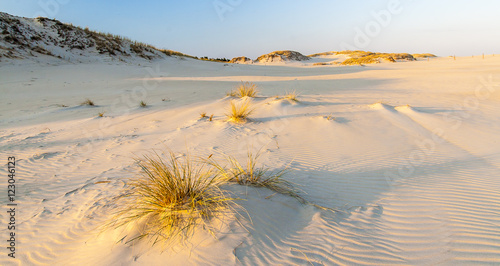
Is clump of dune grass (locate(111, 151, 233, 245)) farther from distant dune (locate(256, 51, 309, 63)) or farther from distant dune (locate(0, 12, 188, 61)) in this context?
distant dune (locate(256, 51, 309, 63))

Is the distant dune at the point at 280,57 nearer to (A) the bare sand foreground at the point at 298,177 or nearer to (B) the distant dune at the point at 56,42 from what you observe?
(B) the distant dune at the point at 56,42

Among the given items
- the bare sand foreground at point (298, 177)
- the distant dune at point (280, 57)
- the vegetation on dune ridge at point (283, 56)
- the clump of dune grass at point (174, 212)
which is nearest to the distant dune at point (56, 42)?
the bare sand foreground at point (298, 177)

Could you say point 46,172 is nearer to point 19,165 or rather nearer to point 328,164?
point 19,165

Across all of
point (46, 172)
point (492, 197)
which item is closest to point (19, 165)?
point (46, 172)

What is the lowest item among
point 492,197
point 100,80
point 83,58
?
point 492,197

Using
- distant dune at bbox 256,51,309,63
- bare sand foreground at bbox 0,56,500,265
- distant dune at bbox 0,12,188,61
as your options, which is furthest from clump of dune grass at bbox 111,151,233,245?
distant dune at bbox 256,51,309,63

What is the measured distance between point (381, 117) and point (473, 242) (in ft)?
13.3

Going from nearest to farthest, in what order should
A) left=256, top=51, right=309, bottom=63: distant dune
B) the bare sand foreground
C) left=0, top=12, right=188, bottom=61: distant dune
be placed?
the bare sand foreground < left=0, top=12, right=188, bottom=61: distant dune < left=256, top=51, right=309, bottom=63: distant dune

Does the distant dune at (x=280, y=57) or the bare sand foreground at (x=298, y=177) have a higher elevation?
the distant dune at (x=280, y=57)

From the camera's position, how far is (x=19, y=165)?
3561mm

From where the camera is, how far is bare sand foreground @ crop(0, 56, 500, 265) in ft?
5.90

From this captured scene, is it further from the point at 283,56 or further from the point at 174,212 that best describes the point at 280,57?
the point at 174,212

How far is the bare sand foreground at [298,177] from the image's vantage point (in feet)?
5.90

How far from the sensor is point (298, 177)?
299 cm
